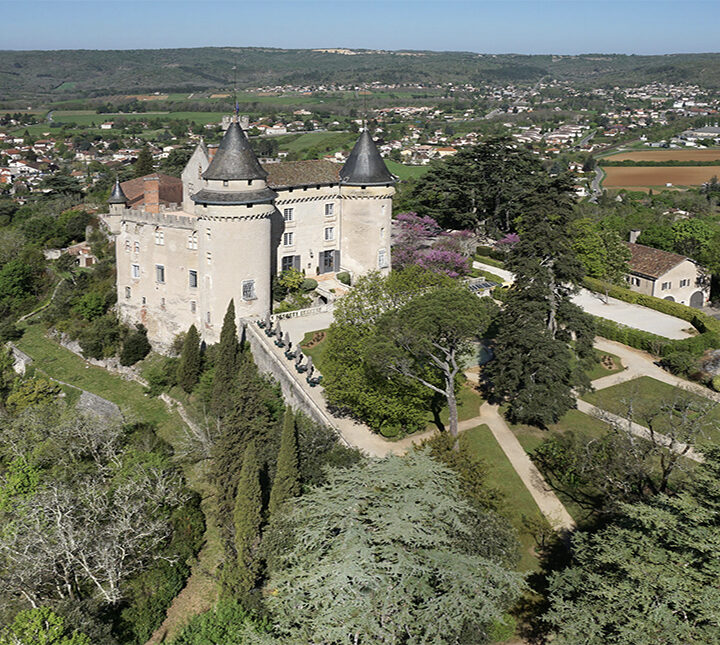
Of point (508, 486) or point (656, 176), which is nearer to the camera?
point (508, 486)

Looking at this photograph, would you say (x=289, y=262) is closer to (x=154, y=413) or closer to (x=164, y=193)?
(x=164, y=193)

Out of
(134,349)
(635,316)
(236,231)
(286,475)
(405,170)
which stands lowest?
(134,349)

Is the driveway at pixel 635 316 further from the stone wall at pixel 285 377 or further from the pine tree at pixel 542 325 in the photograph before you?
the stone wall at pixel 285 377

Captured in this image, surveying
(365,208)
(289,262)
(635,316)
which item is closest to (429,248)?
(365,208)

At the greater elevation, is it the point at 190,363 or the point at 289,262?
the point at 289,262

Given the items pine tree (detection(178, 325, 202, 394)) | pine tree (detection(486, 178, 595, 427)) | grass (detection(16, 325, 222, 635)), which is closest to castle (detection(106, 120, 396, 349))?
pine tree (detection(178, 325, 202, 394))

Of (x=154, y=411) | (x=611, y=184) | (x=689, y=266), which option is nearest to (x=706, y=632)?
(x=154, y=411)

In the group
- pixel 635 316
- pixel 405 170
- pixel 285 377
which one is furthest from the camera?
pixel 405 170
